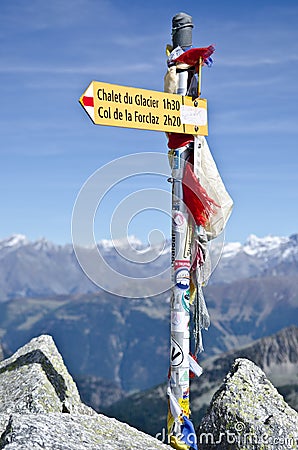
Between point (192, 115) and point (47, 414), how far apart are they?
5.77m

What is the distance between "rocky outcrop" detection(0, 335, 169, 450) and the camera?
8.73 metres

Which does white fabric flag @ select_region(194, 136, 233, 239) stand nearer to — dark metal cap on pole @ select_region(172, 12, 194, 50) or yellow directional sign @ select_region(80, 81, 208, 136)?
yellow directional sign @ select_region(80, 81, 208, 136)

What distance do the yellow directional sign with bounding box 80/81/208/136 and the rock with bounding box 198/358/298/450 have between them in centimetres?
463

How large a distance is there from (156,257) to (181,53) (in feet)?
12.5

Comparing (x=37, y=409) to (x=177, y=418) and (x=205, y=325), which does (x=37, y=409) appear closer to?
(x=177, y=418)

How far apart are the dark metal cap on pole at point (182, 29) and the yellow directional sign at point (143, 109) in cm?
114

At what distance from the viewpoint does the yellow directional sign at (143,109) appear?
10.8 metres

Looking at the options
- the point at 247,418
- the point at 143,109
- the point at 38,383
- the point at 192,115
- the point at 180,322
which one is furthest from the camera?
the point at 192,115

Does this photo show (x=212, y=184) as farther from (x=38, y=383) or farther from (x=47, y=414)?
(x=47, y=414)

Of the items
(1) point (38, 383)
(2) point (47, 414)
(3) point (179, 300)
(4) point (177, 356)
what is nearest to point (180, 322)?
(3) point (179, 300)

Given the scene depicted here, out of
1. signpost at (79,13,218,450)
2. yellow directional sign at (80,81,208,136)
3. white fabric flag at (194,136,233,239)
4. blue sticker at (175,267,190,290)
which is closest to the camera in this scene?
yellow directional sign at (80,81,208,136)

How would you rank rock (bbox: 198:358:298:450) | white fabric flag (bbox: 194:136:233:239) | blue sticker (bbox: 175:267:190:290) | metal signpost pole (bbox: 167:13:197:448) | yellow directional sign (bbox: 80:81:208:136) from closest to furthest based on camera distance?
yellow directional sign (bbox: 80:81:208:136)
rock (bbox: 198:358:298:450)
metal signpost pole (bbox: 167:13:197:448)
blue sticker (bbox: 175:267:190:290)
white fabric flag (bbox: 194:136:233:239)

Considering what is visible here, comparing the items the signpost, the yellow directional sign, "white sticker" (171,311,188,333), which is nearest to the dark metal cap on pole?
the signpost

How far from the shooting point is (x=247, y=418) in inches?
453
